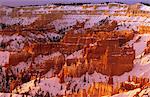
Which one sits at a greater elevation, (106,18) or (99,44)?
→ (99,44)

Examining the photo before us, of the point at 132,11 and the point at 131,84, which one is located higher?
the point at 131,84

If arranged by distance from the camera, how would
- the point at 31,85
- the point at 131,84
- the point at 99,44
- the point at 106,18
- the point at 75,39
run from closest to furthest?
1. the point at 131,84
2. the point at 31,85
3. the point at 99,44
4. the point at 75,39
5. the point at 106,18

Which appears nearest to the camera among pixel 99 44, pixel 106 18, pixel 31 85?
pixel 31 85

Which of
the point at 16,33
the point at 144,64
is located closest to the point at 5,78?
the point at 144,64

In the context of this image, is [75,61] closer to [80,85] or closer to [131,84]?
[80,85]

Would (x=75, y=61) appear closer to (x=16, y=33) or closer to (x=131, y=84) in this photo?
(x=131, y=84)

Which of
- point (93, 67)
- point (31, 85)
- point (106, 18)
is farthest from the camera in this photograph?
point (106, 18)

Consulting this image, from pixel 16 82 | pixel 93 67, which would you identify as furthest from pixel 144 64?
pixel 16 82

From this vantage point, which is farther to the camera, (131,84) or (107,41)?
(107,41)

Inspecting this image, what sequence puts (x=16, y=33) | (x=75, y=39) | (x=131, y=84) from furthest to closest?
(x=16, y=33) < (x=75, y=39) < (x=131, y=84)
